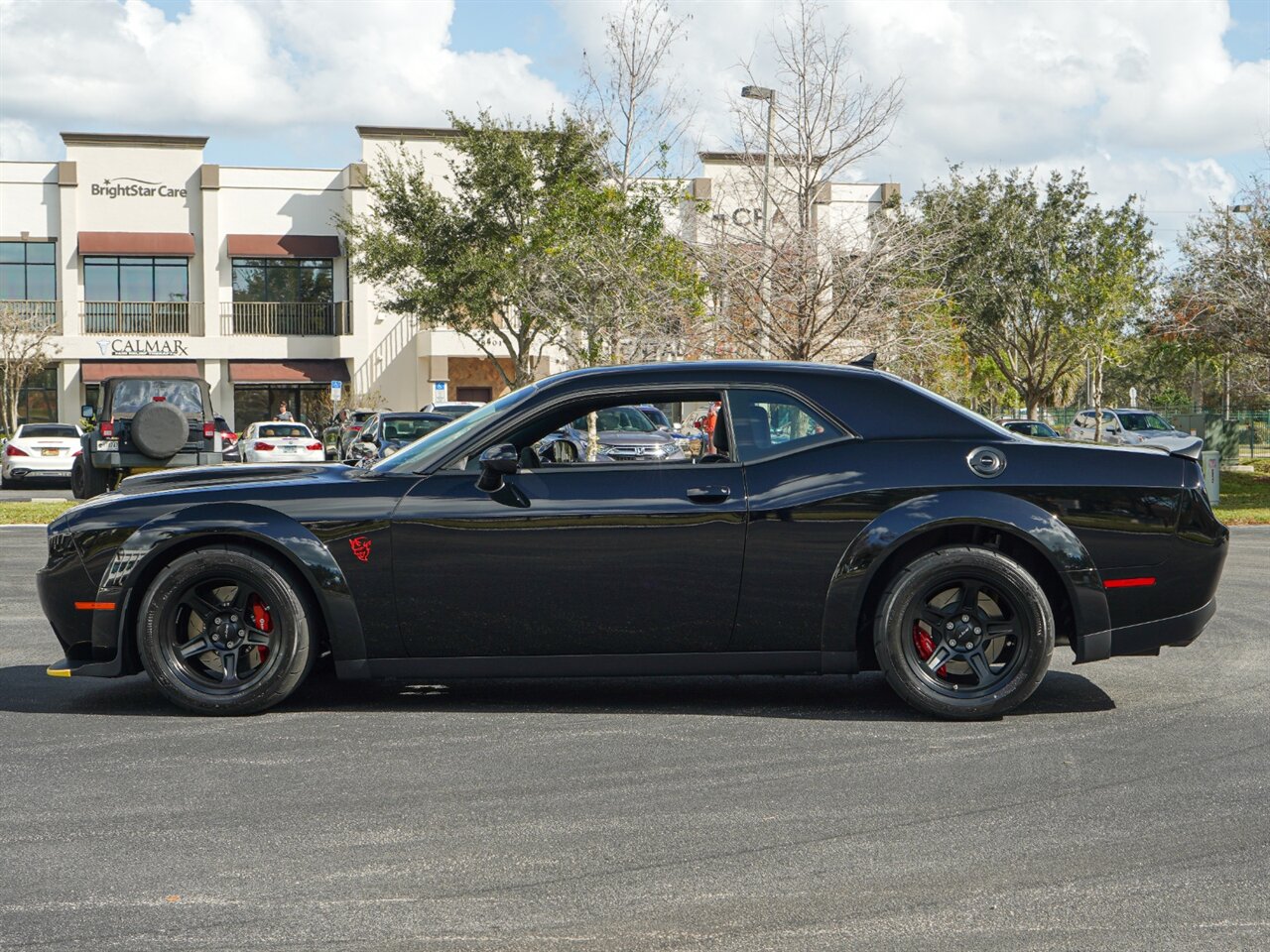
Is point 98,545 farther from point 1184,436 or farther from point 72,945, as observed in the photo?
point 1184,436

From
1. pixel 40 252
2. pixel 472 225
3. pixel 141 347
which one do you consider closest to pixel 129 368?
pixel 141 347

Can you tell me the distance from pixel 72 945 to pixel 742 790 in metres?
2.39

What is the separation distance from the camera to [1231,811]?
16.7 ft

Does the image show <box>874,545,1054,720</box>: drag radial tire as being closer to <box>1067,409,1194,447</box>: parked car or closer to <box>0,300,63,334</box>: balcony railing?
<box>1067,409,1194,447</box>: parked car

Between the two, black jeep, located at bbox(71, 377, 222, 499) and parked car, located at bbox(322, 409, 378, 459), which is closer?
black jeep, located at bbox(71, 377, 222, 499)

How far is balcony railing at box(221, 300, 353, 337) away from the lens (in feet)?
184

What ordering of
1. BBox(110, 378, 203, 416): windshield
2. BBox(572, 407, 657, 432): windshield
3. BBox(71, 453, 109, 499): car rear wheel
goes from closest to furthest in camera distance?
BBox(572, 407, 657, 432): windshield, BBox(71, 453, 109, 499): car rear wheel, BBox(110, 378, 203, 416): windshield

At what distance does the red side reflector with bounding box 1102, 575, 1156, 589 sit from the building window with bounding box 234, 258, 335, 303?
52.7 m

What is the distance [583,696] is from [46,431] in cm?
2664

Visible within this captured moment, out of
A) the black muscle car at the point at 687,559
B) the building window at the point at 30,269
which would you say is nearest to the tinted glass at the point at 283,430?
the building window at the point at 30,269

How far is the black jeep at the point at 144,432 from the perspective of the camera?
19750mm

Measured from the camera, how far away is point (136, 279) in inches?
2188

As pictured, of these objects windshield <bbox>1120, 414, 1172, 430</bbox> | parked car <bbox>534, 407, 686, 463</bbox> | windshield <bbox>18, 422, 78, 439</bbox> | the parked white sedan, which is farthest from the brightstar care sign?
parked car <bbox>534, 407, 686, 463</bbox>

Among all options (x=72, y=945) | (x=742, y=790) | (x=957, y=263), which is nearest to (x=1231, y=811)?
(x=742, y=790)
